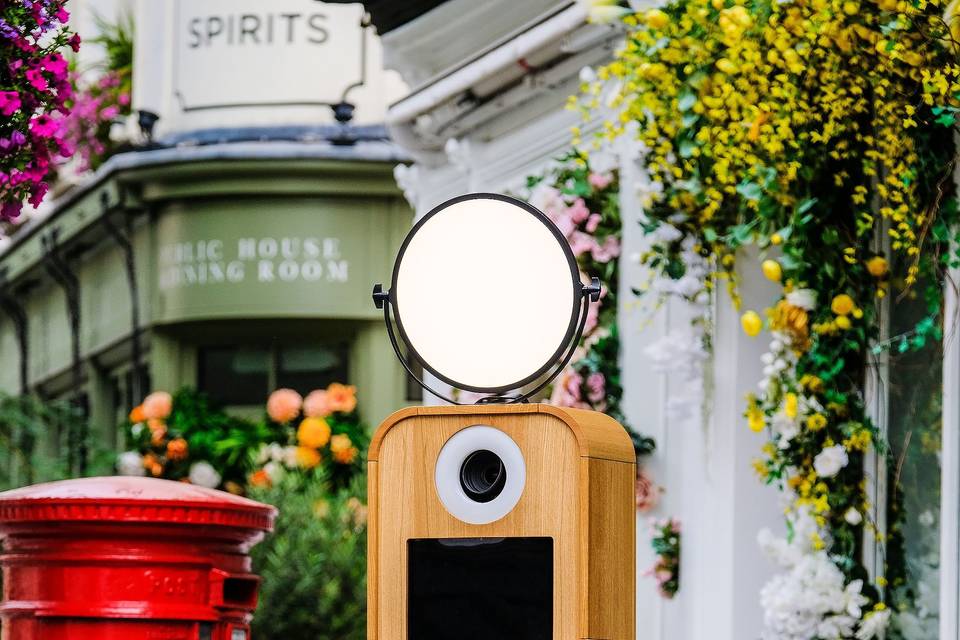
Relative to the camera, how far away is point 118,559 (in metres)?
4.94

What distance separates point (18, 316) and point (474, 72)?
1049 centimetres

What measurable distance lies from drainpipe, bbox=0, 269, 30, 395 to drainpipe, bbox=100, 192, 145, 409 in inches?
117

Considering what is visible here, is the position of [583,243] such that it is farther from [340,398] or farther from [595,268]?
[340,398]

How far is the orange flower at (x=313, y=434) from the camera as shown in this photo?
12844mm

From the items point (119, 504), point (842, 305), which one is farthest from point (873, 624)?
point (119, 504)

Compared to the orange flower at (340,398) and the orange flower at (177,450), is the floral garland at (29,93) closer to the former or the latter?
the orange flower at (177,450)

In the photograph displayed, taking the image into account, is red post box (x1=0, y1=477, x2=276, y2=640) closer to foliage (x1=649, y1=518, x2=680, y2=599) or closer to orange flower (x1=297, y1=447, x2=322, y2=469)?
foliage (x1=649, y1=518, x2=680, y2=599)

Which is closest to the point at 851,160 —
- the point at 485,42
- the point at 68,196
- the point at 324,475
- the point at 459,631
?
the point at 459,631

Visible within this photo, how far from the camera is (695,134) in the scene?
610 centimetres

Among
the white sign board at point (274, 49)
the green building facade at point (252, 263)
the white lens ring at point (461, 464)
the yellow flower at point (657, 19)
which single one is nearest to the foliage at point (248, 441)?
the green building facade at point (252, 263)

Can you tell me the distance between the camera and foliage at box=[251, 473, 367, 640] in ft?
36.3

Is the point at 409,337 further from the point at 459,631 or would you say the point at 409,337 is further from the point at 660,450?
the point at 660,450

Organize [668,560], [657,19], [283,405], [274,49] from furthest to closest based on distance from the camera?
[274,49] → [283,405] → [668,560] → [657,19]

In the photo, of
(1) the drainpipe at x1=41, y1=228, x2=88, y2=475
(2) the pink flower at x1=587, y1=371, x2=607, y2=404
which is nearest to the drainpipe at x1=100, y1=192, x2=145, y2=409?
(1) the drainpipe at x1=41, y1=228, x2=88, y2=475
